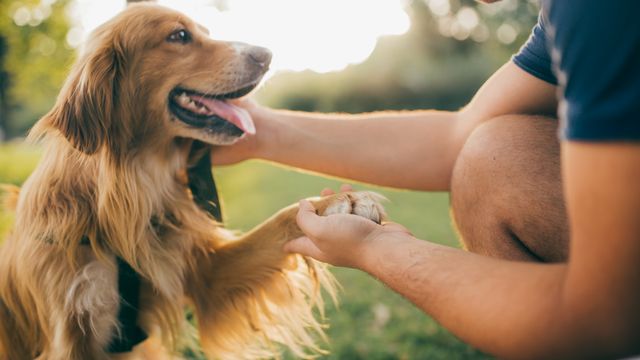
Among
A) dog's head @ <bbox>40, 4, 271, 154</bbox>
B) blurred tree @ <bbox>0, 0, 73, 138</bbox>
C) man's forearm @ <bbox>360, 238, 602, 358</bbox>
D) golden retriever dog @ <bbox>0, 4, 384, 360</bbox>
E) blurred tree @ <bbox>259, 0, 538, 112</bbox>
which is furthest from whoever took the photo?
blurred tree @ <bbox>259, 0, 538, 112</bbox>

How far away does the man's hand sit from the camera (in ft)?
5.42

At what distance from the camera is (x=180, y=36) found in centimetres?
276

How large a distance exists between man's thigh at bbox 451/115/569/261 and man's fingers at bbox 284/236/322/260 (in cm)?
56

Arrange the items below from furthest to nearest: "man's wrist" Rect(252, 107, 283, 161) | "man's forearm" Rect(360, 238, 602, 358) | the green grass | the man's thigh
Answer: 1. the green grass
2. "man's wrist" Rect(252, 107, 283, 161)
3. the man's thigh
4. "man's forearm" Rect(360, 238, 602, 358)

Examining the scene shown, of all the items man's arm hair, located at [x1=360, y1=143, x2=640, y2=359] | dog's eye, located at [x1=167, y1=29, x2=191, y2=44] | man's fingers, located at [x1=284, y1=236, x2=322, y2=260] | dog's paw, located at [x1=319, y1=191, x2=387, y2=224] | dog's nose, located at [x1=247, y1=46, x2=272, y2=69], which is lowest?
man's fingers, located at [x1=284, y1=236, x2=322, y2=260]

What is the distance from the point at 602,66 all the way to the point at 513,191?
0.89 metres

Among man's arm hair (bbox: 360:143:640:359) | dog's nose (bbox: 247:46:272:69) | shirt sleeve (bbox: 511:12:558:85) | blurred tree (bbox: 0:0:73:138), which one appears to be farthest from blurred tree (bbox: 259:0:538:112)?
man's arm hair (bbox: 360:143:640:359)

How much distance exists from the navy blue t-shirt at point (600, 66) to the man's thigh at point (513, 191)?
76 cm

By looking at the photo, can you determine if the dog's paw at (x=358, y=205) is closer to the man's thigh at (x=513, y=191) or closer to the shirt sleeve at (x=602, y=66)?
the man's thigh at (x=513, y=191)

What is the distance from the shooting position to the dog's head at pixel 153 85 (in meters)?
2.40

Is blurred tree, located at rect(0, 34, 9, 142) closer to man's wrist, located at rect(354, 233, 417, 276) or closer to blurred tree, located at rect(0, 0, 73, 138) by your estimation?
blurred tree, located at rect(0, 0, 73, 138)

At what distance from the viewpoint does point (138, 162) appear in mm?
2641

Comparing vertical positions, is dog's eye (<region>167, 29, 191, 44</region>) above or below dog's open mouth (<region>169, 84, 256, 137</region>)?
above

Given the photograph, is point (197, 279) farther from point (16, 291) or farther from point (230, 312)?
point (16, 291)
